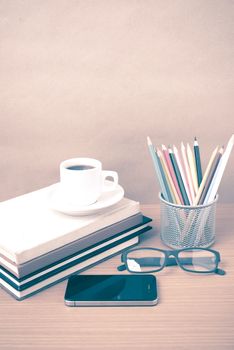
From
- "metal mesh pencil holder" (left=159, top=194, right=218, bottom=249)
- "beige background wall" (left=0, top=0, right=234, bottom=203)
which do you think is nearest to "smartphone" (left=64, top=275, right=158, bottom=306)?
"metal mesh pencil holder" (left=159, top=194, right=218, bottom=249)

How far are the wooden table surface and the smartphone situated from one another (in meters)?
0.01

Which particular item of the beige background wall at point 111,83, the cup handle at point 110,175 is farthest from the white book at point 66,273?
the beige background wall at point 111,83

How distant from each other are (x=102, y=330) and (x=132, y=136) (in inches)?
18.0

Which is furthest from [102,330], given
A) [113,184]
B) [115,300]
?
[113,184]

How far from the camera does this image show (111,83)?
912mm

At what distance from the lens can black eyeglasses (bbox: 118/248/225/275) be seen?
2.43ft

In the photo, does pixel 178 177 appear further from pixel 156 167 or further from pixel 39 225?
pixel 39 225

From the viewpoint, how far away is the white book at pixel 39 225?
0.67m

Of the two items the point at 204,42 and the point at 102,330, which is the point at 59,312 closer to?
the point at 102,330

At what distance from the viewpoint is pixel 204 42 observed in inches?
34.9

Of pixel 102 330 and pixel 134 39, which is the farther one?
pixel 134 39

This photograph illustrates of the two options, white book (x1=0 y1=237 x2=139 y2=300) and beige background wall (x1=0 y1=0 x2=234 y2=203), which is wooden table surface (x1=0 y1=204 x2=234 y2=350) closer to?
white book (x1=0 y1=237 x2=139 y2=300)

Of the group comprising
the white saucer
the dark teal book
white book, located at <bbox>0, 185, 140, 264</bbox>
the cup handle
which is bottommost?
the dark teal book

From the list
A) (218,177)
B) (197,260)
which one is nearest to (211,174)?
(218,177)
